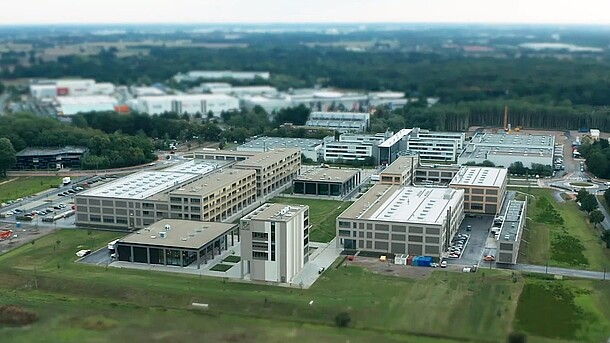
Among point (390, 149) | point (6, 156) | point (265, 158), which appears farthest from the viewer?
point (390, 149)

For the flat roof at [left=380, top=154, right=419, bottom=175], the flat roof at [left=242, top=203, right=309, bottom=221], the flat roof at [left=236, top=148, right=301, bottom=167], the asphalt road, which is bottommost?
the asphalt road

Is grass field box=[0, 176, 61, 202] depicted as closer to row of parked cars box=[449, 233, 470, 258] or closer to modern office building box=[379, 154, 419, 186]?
modern office building box=[379, 154, 419, 186]

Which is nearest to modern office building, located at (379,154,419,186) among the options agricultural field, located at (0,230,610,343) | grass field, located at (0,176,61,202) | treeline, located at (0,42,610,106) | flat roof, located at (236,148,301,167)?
flat roof, located at (236,148,301,167)

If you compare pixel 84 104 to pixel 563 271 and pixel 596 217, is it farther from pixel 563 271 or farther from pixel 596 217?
pixel 563 271

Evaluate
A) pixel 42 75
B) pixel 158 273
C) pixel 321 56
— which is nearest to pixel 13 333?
pixel 158 273

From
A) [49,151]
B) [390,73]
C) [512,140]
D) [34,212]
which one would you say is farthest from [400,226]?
[390,73]

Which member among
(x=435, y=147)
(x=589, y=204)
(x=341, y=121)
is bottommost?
(x=435, y=147)

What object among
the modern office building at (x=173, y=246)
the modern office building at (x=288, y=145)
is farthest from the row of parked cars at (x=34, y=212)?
the modern office building at (x=288, y=145)
